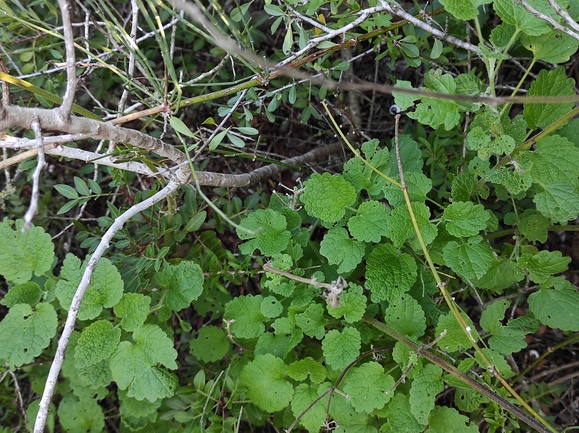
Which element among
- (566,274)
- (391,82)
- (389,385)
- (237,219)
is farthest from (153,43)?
(566,274)

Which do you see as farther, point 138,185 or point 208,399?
point 138,185

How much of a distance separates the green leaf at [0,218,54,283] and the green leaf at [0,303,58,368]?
0.40ft

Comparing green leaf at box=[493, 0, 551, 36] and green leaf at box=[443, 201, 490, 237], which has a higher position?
green leaf at box=[493, 0, 551, 36]

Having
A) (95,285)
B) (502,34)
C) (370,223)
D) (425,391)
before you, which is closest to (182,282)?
(95,285)

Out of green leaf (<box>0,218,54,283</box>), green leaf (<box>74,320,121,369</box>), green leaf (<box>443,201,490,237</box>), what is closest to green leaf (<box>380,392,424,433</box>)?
green leaf (<box>443,201,490,237</box>)

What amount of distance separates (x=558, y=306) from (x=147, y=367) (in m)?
1.47

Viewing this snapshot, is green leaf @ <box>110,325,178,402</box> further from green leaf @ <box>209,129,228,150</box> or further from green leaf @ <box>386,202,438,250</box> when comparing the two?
green leaf @ <box>386,202,438,250</box>

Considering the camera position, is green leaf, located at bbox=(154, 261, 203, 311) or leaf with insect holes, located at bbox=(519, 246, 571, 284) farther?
green leaf, located at bbox=(154, 261, 203, 311)

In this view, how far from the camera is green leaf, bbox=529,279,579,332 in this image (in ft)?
5.61

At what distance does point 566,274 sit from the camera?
2508 mm

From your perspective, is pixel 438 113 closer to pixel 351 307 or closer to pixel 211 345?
pixel 351 307

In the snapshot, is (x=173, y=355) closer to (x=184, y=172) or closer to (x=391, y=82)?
(x=184, y=172)

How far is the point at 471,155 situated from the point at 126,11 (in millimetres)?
1984

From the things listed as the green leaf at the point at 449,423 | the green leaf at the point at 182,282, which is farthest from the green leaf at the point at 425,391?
the green leaf at the point at 182,282
